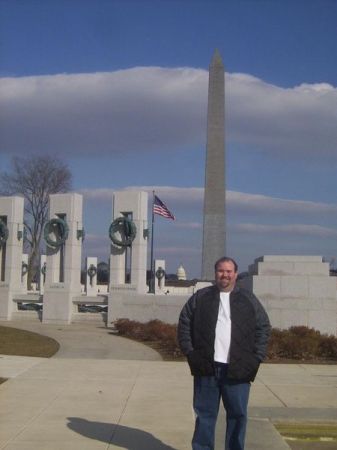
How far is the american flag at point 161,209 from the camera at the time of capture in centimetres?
3177

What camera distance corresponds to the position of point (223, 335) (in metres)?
5.93

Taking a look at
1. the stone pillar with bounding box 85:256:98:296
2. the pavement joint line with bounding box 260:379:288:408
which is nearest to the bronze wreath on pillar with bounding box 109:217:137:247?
the pavement joint line with bounding box 260:379:288:408

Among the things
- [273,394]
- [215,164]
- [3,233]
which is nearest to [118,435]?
[273,394]

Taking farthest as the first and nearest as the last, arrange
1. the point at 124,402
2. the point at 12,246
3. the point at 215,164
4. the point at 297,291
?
the point at 215,164, the point at 12,246, the point at 297,291, the point at 124,402

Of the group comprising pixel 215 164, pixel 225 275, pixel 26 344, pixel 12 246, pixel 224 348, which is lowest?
pixel 26 344

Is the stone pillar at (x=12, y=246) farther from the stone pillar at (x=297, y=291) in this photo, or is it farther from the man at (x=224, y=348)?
the man at (x=224, y=348)

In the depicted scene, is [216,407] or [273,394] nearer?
[216,407]

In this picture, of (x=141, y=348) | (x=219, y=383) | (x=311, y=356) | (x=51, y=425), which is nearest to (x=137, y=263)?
(x=141, y=348)

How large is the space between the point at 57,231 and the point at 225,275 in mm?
22310

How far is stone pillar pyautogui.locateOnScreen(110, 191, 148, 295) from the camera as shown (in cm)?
2644

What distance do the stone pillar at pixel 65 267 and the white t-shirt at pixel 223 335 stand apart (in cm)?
2149

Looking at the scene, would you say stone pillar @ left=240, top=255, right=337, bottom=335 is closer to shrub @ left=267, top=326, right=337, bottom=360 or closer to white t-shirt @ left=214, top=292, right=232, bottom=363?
shrub @ left=267, top=326, right=337, bottom=360

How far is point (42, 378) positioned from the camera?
1183 cm

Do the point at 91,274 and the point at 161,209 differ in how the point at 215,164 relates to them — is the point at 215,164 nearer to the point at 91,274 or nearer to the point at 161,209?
the point at 161,209
